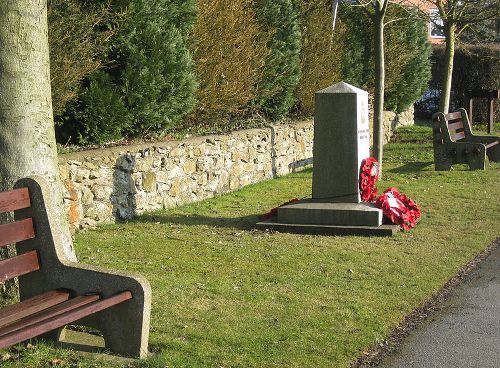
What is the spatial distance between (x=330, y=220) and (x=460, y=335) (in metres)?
3.87

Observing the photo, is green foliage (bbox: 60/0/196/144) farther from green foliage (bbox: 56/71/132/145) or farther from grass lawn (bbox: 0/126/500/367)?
grass lawn (bbox: 0/126/500/367)

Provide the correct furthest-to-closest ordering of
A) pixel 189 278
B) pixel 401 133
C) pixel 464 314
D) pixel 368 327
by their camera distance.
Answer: pixel 401 133, pixel 189 278, pixel 464 314, pixel 368 327

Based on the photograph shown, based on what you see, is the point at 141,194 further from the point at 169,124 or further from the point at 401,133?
the point at 401,133

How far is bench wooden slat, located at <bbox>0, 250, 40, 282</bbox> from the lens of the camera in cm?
506

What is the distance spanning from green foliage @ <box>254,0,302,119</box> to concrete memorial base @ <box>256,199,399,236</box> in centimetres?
568

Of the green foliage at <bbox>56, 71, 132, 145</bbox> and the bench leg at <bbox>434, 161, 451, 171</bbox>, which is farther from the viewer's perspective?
the bench leg at <bbox>434, 161, 451, 171</bbox>

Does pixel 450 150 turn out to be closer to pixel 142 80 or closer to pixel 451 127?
pixel 451 127

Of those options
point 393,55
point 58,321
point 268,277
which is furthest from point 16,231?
point 393,55

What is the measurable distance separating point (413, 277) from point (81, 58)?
16.2 feet

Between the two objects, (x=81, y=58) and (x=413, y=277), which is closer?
(x=413, y=277)

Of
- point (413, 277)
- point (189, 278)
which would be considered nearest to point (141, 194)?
point (189, 278)

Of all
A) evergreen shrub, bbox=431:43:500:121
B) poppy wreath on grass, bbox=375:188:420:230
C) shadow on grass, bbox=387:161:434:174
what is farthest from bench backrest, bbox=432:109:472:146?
evergreen shrub, bbox=431:43:500:121

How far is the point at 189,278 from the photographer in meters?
7.52

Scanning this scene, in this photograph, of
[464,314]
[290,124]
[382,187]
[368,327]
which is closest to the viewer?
[368,327]
